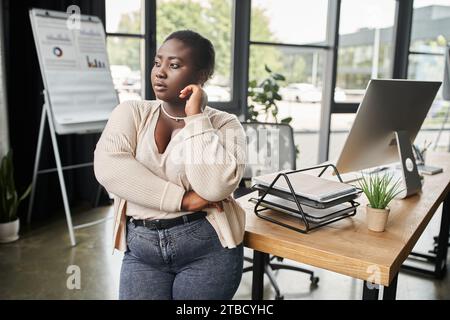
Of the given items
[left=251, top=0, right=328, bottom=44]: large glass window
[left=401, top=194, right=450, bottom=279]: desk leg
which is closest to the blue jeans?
[left=401, top=194, right=450, bottom=279]: desk leg

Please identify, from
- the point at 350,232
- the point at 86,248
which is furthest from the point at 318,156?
the point at 350,232

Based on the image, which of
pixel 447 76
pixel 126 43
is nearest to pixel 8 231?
pixel 126 43

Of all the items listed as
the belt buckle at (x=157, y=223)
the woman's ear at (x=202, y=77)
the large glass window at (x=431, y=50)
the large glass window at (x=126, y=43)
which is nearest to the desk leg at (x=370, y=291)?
the belt buckle at (x=157, y=223)

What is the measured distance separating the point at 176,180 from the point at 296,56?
3.81 m

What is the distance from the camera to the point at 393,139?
177 cm

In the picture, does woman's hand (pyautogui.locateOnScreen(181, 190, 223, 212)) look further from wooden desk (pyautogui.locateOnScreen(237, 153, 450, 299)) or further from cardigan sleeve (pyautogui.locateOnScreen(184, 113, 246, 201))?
wooden desk (pyautogui.locateOnScreen(237, 153, 450, 299))

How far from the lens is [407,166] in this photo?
5.83 feet

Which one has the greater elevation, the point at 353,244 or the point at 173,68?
the point at 173,68

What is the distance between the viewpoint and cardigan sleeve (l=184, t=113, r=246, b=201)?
1062 millimetres

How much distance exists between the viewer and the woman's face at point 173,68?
1.08 m

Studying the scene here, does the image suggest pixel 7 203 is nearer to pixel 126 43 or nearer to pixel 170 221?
pixel 126 43

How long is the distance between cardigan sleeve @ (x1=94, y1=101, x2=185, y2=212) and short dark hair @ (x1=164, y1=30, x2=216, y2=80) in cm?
24

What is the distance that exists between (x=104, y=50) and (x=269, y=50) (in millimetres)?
1752

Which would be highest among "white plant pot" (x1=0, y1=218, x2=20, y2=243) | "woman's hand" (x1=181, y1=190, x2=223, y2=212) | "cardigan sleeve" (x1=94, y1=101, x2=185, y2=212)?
"cardigan sleeve" (x1=94, y1=101, x2=185, y2=212)
